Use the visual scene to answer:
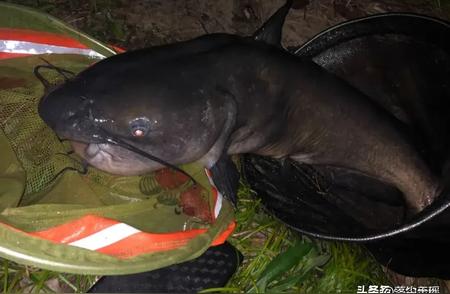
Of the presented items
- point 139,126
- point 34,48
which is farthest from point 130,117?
point 34,48

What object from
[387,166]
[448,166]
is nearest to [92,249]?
[387,166]

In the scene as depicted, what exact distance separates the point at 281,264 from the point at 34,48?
1.33m

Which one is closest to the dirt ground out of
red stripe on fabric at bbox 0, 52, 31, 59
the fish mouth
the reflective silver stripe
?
the reflective silver stripe

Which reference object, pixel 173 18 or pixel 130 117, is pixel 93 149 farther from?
pixel 173 18

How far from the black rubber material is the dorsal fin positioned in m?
0.86

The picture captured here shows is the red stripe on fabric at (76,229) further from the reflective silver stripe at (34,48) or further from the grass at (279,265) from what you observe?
the reflective silver stripe at (34,48)

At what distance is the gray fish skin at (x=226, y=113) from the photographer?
146 centimetres

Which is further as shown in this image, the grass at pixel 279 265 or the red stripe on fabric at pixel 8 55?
the grass at pixel 279 265

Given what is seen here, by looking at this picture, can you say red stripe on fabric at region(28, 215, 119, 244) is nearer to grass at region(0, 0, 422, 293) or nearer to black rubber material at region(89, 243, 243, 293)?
black rubber material at region(89, 243, 243, 293)

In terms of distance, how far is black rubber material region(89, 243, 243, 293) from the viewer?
6.18 ft

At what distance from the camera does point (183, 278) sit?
1.93 m

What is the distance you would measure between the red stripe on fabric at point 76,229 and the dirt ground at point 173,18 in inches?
54.7

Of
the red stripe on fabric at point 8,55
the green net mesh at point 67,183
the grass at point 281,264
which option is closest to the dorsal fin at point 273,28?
the green net mesh at point 67,183

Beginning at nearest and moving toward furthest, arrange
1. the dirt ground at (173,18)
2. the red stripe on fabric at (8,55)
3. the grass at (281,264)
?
the red stripe on fabric at (8,55)
the grass at (281,264)
the dirt ground at (173,18)
